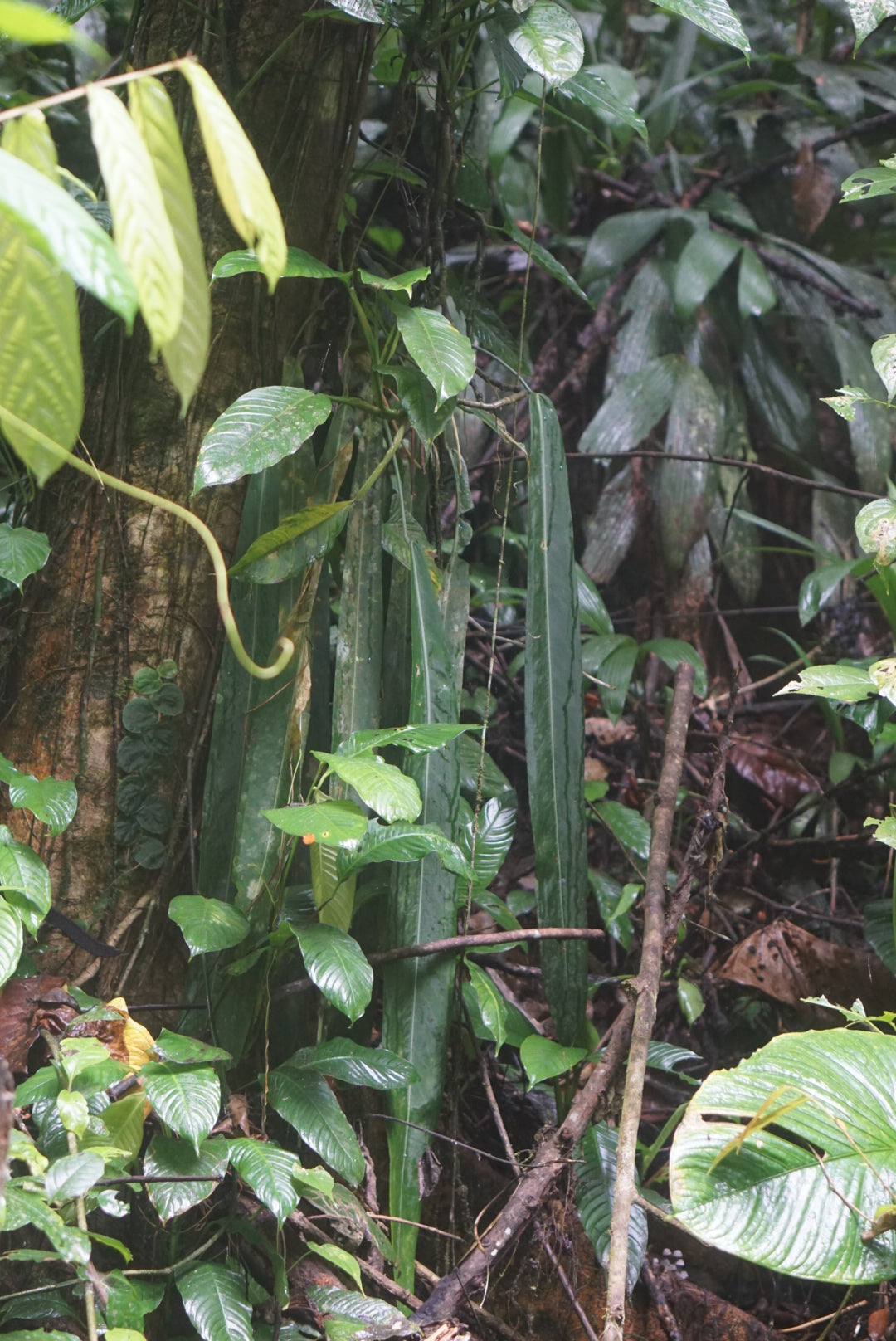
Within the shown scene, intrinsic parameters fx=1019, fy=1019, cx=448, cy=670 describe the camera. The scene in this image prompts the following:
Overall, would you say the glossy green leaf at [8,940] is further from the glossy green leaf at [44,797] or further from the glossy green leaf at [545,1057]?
the glossy green leaf at [545,1057]

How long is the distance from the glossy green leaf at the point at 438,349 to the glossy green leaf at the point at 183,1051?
2.31 ft

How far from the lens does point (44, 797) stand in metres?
1.13

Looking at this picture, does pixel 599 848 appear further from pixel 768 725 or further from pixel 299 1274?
pixel 299 1274

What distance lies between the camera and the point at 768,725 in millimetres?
2535

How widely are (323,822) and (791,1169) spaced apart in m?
0.55

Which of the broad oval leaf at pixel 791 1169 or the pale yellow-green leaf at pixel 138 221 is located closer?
the pale yellow-green leaf at pixel 138 221

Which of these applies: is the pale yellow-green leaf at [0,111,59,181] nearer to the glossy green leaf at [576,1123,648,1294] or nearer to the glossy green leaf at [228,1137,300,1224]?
the glossy green leaf at [228,1137,300,1224]

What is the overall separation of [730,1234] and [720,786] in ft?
2.07

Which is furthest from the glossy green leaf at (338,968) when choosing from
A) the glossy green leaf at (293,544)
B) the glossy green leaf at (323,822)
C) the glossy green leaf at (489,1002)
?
the glossy green leaf at (293,544)

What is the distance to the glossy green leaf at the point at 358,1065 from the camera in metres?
1.08

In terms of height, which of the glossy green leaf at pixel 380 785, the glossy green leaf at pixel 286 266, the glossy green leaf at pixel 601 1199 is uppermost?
the glossy green leaf at pixel 286 266

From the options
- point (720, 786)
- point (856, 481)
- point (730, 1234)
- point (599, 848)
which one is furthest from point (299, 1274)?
point (856, 481)

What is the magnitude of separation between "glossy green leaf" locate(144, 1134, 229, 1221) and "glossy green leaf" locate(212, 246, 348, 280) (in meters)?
0.87

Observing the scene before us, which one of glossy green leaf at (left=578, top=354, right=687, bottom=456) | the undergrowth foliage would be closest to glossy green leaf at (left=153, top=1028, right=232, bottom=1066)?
the undergrowth foliage
